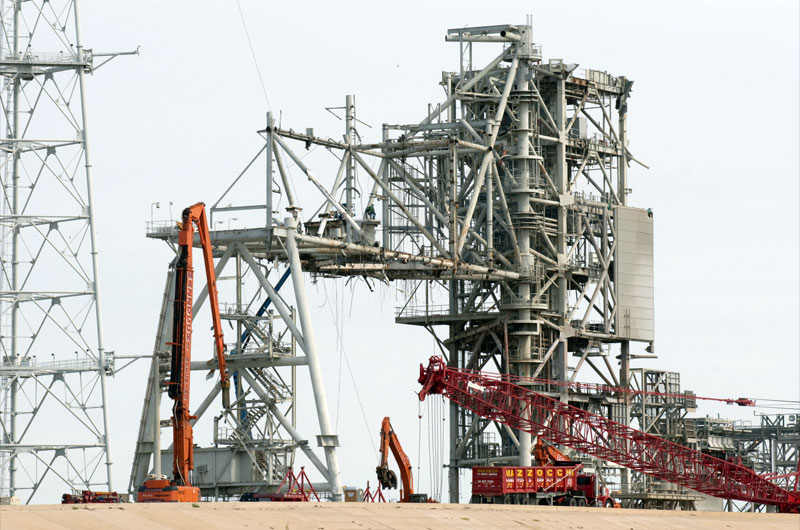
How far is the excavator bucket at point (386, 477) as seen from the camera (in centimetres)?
8262

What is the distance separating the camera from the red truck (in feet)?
291

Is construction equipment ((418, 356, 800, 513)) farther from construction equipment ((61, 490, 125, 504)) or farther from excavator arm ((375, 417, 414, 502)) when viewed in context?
construction equipment ((61, 490, 125, 504))

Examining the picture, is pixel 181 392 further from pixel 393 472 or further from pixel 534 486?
pixel 534 486

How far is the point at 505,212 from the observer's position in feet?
336

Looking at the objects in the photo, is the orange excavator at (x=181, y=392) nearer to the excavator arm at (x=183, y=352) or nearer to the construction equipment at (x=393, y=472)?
the excavator arm at (x=183, y=352)

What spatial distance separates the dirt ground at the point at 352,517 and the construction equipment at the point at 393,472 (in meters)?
5.09

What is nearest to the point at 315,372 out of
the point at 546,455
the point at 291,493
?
the point at 291,493

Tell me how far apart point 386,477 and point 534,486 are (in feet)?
Answer: 33.7

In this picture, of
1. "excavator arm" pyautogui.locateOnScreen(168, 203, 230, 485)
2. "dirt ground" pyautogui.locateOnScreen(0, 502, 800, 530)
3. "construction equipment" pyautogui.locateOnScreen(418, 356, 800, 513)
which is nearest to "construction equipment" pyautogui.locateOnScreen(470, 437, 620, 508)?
"dirt ground" pyautogui.locateOnScreen(0, 502, 800, 530)

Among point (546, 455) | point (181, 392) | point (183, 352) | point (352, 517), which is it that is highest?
point (183, 352)

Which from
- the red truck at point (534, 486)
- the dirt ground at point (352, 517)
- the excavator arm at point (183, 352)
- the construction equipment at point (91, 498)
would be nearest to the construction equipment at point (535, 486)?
the red truck at point (534, 486)

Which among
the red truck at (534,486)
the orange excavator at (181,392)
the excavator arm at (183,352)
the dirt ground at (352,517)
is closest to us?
the dirt ground at (352,517)

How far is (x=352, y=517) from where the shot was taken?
6869 cm

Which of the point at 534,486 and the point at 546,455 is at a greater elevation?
the point at 546,455
